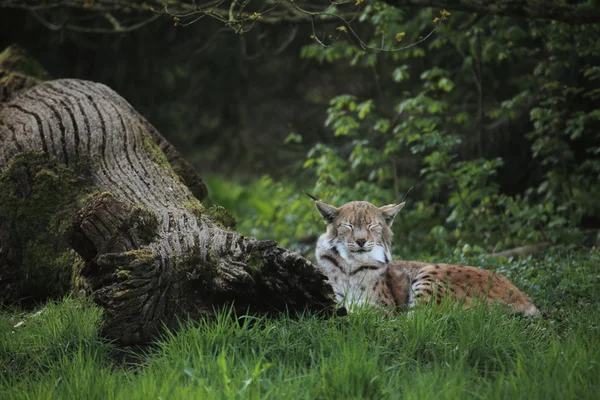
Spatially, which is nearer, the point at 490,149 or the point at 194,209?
the point at 194,209

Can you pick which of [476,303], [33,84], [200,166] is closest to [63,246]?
[33,84]

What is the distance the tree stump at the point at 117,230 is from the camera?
17.6 ft

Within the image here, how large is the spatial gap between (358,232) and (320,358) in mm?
2050

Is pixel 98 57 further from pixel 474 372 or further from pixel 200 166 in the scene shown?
pixel 474 372

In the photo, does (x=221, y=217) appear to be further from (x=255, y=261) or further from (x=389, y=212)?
(x=389, y=212)

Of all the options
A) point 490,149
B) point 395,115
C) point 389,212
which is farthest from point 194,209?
point 395,115

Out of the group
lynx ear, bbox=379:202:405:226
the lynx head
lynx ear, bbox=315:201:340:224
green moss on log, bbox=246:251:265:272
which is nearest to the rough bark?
green moss on log, bbox=246:251:265:272

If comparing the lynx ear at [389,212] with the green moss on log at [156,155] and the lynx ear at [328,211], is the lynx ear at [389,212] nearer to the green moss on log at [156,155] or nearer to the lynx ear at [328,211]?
the lynx ear at [328,211]

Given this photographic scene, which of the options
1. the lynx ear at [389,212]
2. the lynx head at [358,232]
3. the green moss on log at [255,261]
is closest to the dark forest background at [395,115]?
the lynx ear at [389,212]

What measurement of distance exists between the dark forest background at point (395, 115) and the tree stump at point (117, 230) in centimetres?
270

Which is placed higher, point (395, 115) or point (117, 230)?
point (395, 115)

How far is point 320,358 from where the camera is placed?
489cm

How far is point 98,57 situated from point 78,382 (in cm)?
1332

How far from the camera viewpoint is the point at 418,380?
452 centimetres
